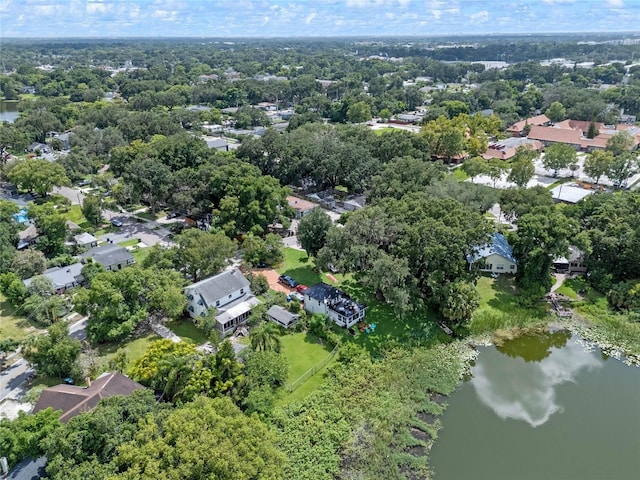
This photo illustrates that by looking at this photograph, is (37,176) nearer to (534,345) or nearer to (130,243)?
(130,243)

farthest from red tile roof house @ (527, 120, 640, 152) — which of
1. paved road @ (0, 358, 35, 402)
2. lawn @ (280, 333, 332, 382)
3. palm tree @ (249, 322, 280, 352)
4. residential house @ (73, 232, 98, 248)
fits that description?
paved road @ (0, 358, 35, 402)

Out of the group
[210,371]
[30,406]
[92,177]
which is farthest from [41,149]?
[210,371]

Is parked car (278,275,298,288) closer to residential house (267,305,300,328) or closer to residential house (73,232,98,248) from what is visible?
residential house (267,305,300,328)

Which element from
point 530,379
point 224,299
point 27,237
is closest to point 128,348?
point 224,299

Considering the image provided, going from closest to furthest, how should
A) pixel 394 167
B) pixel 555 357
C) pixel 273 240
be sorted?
pixel 555 357 → pixel 273 240 → pixel 394 167

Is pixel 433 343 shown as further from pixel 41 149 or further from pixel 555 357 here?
pixel 41 149

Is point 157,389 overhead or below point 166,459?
below

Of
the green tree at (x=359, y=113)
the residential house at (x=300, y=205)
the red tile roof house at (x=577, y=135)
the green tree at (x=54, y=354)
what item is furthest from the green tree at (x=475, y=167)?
the green tree at (x=54, y=354)
